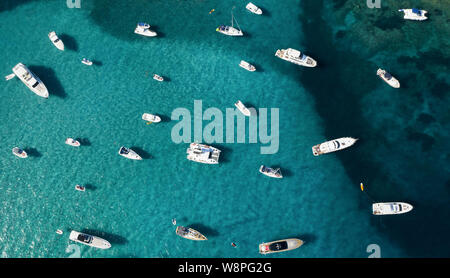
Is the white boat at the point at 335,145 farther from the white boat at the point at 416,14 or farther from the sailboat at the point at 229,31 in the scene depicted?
the white boat at the point at 416,14

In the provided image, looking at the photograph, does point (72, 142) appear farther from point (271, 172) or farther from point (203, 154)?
point (271, 172)

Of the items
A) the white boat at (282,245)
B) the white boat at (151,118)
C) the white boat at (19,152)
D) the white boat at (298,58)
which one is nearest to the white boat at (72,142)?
the white boat at (19,152)

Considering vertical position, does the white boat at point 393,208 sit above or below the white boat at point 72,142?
above

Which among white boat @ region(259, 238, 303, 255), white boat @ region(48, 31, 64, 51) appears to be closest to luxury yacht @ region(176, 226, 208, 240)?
white boat @ region(259, 238, 303, 255)
